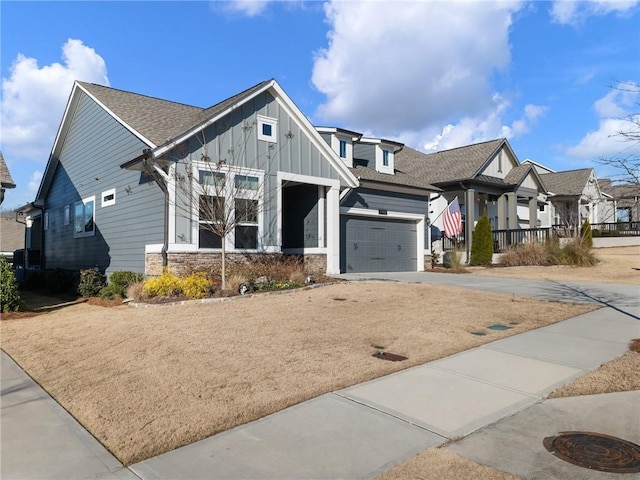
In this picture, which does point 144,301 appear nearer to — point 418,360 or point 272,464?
point 418,360

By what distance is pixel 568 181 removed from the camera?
125ft

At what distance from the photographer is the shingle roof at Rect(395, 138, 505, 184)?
85.4ft

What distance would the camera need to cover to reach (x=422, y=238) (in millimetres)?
20922

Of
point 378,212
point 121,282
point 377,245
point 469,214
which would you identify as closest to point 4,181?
point 121,282

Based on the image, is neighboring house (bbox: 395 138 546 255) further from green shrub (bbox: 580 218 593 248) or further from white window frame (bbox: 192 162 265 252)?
white window frame (bbox: 192 162 265 252)

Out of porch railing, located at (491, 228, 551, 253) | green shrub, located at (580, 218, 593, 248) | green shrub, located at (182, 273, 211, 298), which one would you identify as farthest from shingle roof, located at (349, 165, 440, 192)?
green shrub, located at (182, 273, 211, 298)

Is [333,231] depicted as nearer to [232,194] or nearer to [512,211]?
[232,194]

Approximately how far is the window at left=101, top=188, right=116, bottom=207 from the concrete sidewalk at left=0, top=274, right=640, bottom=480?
11652 millimetres

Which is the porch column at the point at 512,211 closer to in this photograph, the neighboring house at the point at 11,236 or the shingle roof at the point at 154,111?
the shingle roof at the point at 154,111

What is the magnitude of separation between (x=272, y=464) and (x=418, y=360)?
310cm

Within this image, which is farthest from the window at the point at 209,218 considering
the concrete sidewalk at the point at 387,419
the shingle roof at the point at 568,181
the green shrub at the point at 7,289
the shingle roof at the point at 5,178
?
the shingle roof at the point at 568,181

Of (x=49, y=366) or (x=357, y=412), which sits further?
(x=49, y=366)

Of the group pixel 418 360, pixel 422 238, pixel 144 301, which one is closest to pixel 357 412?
pixel 418 360

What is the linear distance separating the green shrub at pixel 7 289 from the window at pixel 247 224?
595 cm
